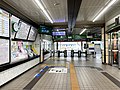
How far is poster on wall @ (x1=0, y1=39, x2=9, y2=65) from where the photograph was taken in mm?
5086

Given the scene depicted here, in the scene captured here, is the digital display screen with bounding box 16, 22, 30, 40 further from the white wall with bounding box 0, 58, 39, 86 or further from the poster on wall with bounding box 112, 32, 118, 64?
the poster on wall with bounding box 112, 32, 118, 64

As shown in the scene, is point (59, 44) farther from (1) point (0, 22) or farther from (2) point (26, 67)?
(1) point (0, 22)

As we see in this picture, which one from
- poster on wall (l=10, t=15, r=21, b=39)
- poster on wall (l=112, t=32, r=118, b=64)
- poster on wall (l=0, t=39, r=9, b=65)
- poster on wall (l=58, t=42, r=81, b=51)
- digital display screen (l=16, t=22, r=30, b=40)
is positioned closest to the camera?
poster on wall (l=0, t=39, r=9, b=65)

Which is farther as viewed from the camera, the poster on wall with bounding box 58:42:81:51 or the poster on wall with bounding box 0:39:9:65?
the poster on wall with bounding box 58:42:81:51

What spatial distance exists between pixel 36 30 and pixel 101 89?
724 centimetres

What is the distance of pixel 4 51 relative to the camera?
5355mm

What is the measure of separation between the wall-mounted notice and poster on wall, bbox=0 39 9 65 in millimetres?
277

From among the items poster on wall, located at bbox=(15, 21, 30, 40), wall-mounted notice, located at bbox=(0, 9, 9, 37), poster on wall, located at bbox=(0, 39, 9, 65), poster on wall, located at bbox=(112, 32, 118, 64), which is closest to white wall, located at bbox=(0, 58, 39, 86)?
poster on wall, located at bbox=(0, 39, 9, 65)

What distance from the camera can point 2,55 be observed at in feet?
16.9

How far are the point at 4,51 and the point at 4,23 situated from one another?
1.07 m

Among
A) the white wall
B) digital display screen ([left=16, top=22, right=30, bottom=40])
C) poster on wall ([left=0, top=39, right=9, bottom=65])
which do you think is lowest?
the white wall

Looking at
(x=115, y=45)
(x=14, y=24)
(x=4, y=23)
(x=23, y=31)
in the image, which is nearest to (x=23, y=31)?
(x=23, y=31)

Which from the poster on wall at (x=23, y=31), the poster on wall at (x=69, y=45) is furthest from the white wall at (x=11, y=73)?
the poster on wall at (x=69, y=45)

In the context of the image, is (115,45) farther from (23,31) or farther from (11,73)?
(11,73)
